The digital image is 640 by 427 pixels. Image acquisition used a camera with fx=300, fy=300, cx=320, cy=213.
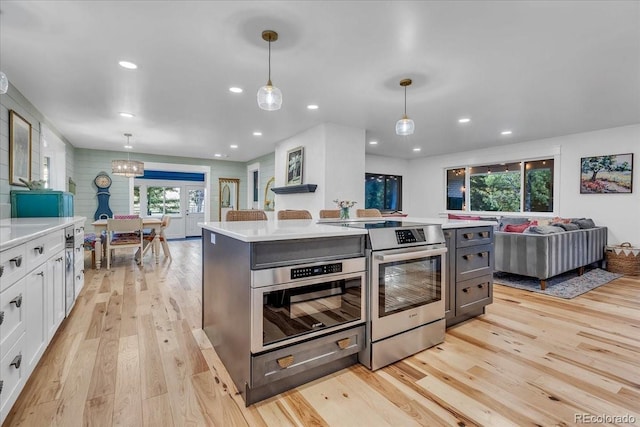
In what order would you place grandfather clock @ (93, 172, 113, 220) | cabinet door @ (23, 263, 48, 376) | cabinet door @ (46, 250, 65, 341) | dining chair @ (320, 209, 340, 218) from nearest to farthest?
cabinet door @ (23, 263, 48, 376) < cabinet door @ (46, 250, 65, 341) < dining chair @ (320, 209, 340, 218) < grandfather clock @ (93, 172, 113, 220)

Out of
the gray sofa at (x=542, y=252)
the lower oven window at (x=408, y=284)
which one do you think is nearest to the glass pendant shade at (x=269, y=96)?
the lower oven window at (x=408, y=284)

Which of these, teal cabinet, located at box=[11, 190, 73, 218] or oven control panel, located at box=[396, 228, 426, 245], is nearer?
oven control panel, located at box=[396, 228, 426, 245]

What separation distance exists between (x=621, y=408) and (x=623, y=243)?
4733 mm

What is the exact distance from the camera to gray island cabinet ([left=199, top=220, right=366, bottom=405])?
149 cm

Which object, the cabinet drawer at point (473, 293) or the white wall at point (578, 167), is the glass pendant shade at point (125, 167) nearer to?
the cabinet drawer at point (473, 293)

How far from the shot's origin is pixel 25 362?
158 centimetres

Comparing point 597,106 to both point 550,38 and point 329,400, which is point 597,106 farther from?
point 329,400

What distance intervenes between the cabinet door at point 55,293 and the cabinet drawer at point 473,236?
9.85ft

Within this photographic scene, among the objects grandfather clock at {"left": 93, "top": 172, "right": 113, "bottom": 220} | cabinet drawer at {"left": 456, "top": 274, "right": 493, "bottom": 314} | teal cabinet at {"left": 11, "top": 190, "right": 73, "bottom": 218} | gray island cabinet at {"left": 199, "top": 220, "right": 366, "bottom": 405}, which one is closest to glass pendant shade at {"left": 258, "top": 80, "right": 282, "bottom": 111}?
gray island cabinet at {"left": 199, "top": 220, "right": 366, "bottom": 405}

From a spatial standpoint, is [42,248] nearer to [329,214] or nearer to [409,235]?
[409,235]

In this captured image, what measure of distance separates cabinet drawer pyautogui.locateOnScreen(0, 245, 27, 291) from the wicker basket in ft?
22.7

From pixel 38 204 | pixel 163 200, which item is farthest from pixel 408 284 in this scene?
pixel 163 200

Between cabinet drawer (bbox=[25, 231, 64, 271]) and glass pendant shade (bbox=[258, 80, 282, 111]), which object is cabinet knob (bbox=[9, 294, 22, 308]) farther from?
glass pendant shade (bbox=[258, 80, 282, 111])

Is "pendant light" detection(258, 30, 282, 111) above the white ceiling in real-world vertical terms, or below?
below
